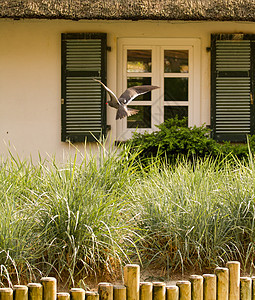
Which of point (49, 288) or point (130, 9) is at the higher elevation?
point (130, 9)

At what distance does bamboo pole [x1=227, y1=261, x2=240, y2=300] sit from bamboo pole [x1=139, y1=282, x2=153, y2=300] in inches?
19.6

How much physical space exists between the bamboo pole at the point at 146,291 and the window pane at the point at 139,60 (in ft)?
17.5

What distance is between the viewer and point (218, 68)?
335 inches

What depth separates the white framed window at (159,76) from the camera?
8.67 m

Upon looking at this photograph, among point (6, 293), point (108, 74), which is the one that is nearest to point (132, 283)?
point (6, 293)

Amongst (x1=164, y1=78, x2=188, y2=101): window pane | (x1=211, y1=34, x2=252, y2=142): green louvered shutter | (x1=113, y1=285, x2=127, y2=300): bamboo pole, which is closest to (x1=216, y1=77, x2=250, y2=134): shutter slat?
(x1=211, y1=34, x2=252, y2=142): green louvered shutter

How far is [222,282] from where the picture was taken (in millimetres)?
3799

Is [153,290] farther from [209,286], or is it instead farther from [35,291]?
[35,291]

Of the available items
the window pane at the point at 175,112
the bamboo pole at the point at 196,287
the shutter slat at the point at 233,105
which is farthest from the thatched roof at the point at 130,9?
the bamboo pole at the point at 196,287

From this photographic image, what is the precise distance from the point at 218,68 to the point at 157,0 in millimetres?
1196

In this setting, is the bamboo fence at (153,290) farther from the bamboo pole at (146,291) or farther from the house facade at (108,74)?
the house facade at (108,74)

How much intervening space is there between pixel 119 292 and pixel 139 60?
546cm

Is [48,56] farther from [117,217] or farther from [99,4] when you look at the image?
[117,217]

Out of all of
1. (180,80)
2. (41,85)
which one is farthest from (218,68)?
(41,85)
